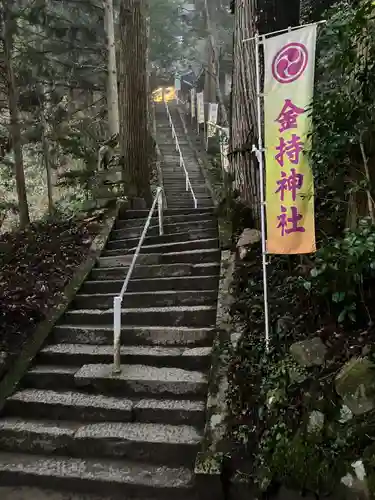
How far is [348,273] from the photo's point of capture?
3744 millimetres

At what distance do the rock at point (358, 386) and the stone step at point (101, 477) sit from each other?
5.19 feet

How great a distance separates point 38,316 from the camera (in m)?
6.01

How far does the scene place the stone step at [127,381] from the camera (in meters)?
4.89

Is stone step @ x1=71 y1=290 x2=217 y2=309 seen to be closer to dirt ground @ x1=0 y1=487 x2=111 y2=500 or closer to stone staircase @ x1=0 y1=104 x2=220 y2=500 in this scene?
stone staircase @ x1=0 y1=104 x2=220 y2=500

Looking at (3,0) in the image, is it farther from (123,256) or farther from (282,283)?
(282,283)

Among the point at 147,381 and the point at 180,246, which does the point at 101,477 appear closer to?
the point at 147,381

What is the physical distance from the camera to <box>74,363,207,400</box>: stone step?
16.0ft

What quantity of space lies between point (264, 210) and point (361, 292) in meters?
1.42

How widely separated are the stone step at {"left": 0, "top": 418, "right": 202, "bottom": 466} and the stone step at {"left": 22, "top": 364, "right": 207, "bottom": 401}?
0.37 meters

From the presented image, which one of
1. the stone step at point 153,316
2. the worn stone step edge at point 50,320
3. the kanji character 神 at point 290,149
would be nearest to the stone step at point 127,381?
the worn stone step edge at point 50,320

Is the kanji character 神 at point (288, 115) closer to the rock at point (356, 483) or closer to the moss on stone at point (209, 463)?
the rock at point (356, 483)

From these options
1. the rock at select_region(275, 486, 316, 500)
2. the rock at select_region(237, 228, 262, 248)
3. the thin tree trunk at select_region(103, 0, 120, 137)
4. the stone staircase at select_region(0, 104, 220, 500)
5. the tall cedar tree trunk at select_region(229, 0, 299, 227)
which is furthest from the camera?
the thin tree trunk at select_region(103, 0, 120, 137)

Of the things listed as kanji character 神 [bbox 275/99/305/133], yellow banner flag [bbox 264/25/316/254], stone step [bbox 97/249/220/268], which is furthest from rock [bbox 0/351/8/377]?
kanji character 神 [bbox 275/99/305/133]

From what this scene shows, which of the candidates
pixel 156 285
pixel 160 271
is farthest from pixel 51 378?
pixel 160 271
